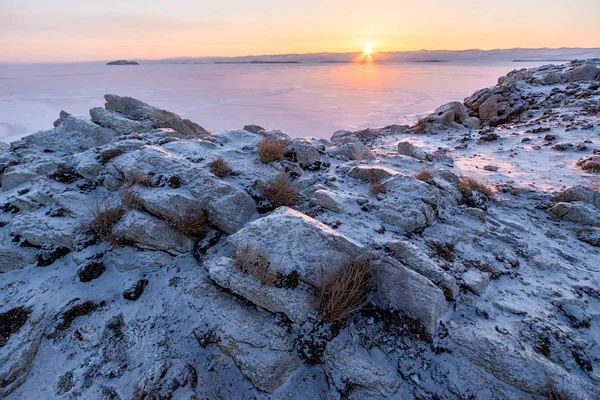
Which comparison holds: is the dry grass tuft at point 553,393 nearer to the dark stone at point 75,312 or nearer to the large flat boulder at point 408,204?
the large flat boulder at point 408,204

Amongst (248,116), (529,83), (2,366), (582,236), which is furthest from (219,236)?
(529,83)

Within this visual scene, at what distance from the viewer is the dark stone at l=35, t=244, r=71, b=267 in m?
4.75

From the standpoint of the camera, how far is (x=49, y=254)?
189 inches

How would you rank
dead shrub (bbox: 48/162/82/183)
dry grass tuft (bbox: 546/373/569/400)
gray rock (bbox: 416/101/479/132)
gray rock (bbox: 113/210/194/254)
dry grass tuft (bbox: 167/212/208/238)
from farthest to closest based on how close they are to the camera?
gray rock (bbox: 416/101/479/132), dead shrub (bbox: 48/162/82/183), dry grass tuft (bbox: 167/212/208/238), gray rock (bbox: 113/210/194/254), dry grass tuft (bbox: 546/373/569/400)

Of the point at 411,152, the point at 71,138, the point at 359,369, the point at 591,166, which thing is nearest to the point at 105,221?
the point at 359,369

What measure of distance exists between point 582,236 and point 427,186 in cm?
289

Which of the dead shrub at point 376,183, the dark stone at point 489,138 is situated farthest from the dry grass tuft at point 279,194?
the dark stone at point 489,138

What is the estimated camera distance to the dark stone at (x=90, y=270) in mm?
4477

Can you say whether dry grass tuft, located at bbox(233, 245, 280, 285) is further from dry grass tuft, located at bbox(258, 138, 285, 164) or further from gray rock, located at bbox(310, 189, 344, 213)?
dry grass tuft, located at bbox(258, 138, 285, 164)

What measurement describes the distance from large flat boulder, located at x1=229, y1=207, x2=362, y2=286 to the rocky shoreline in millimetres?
21

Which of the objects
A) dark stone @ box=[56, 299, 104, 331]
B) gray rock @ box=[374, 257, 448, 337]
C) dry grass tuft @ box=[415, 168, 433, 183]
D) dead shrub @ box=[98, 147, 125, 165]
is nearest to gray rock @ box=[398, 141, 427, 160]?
dry grass tuft @ box=[415, 168, 433, 183]

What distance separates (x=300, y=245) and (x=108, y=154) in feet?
17.1

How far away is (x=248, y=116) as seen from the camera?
26.7 metres

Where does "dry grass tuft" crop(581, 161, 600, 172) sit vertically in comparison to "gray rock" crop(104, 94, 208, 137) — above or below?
below
